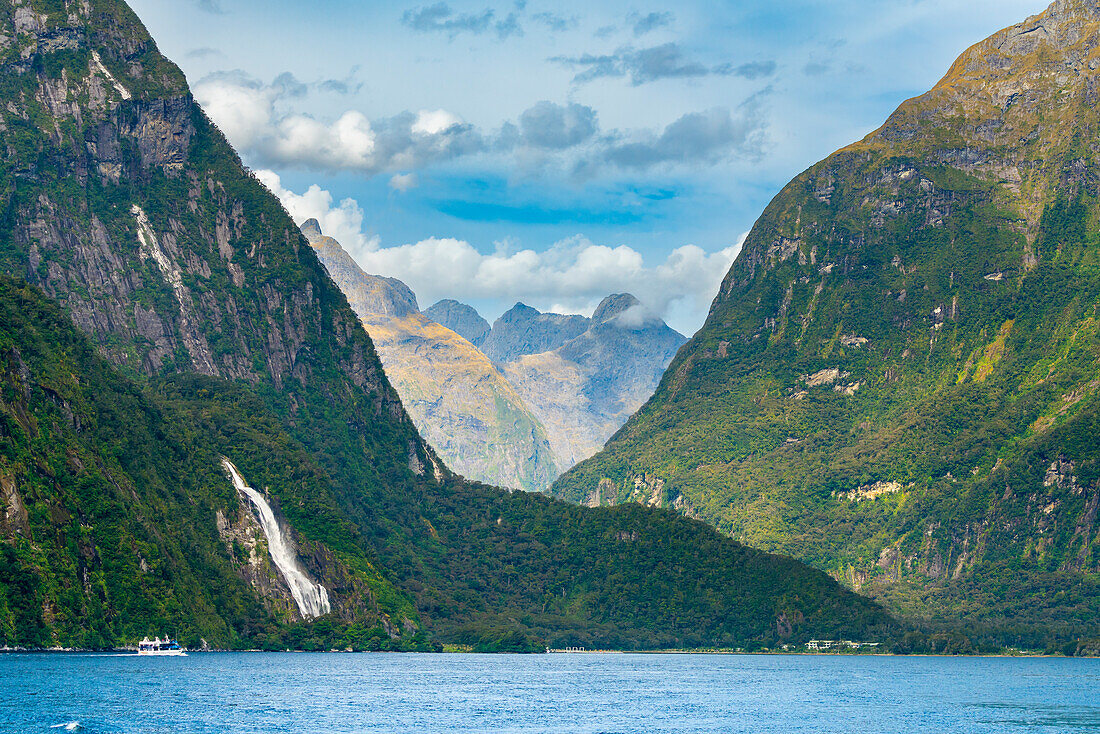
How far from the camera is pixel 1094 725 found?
6398 inches

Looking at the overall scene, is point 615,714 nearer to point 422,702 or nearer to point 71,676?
point 422,702

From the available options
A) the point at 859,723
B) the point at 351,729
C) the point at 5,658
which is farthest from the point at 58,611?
the point at 859,723

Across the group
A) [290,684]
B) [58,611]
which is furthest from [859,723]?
[58,611]

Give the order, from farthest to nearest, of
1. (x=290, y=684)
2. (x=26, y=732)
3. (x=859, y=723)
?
(x=290, y=684), (x=859, y=723), (x=26, y=732)

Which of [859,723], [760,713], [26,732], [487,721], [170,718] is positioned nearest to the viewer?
[26,732]

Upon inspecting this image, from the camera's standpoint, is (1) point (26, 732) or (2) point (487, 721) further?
(2) point (487, 721)

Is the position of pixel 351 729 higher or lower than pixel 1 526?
lower

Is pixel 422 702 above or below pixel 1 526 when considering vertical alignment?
below

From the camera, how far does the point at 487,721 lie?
156750 millimetres

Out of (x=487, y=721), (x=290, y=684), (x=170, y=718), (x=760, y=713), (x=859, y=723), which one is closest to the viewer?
(x=170, y=718)

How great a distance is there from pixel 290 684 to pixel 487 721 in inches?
1819

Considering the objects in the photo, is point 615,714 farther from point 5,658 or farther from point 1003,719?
point 5,658

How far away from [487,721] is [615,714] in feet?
67.0

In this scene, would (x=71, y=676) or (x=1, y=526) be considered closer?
(x=71, y=676)
